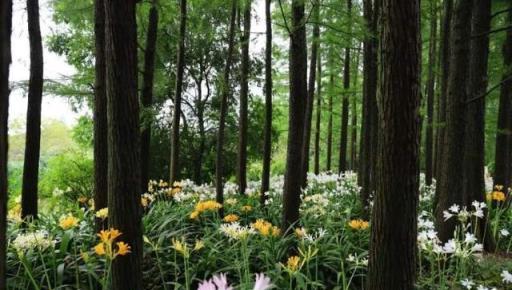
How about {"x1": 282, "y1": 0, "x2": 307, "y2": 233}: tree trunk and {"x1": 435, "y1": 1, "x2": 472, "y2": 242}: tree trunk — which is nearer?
{"x1": 282, "y1": 0, "x2": 307, "y2": 233}: tree trunk

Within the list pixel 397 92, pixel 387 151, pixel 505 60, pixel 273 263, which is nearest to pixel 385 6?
pixel 397 92

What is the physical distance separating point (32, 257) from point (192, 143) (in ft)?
36.5

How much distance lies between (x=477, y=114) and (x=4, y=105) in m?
7.26

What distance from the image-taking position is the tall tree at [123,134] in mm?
3980

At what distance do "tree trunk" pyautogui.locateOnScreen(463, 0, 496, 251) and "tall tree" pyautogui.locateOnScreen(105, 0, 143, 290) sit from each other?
5.01 meters

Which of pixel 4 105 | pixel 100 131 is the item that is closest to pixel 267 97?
pixel 100 131

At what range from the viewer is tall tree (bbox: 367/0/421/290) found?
127 inches

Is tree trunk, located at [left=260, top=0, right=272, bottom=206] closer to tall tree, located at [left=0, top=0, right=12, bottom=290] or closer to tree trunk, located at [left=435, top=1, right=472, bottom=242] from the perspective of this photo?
tree trunk, located at [left=435, top=1, right=472, bottom=242]

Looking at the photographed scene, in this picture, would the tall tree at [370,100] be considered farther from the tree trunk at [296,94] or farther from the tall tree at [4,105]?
the tall tree at [4,105]

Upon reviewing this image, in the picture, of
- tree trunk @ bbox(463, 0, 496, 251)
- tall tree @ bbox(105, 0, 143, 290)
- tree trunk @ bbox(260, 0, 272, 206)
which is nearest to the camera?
tall tree @ bbox(105, 0, 143, 290)

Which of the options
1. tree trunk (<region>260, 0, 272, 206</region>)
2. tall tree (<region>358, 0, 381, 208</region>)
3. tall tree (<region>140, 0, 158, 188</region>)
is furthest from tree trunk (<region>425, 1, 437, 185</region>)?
tall tree (<region>140, 0, 158, 188</region>)

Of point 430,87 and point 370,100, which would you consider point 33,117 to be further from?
point 430,87

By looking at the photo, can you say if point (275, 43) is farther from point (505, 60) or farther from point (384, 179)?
point (384, 179)

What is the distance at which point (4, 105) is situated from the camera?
3.29ft
